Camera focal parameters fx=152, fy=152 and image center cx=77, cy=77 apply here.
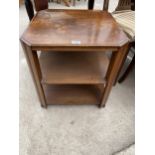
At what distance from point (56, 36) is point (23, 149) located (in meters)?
0.73

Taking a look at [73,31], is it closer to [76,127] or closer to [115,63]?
[115,63]

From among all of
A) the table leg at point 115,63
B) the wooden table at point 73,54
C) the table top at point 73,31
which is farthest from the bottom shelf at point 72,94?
the table top at point 73,31

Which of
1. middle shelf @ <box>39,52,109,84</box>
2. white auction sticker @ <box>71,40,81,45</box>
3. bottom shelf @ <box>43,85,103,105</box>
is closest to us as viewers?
white auction sticker @ <box>71,40,81,45</box>

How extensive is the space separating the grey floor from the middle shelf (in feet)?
1.10

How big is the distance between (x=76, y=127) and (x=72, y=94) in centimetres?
25

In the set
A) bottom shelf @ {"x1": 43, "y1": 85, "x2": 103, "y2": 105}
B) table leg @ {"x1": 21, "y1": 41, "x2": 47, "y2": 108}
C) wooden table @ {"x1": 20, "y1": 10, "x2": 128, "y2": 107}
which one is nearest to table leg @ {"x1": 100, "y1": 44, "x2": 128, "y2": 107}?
wooden table @ {"x1": 20, "y1": 10, "x2": 128, "y2": 107}

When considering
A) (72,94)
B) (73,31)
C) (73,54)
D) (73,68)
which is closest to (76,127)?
(72,94)

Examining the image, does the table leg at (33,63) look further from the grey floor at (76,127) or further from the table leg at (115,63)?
the table leg at (115,63)

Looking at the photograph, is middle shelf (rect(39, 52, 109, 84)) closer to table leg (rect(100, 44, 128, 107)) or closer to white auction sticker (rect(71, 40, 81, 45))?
table leg (rect(100, 44, 128, 107))

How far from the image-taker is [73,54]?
1150mm

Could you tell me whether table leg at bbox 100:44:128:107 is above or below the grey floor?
above

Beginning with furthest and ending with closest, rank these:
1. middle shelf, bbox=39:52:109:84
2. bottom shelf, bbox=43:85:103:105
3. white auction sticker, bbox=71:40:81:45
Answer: bottom shelf, bbox=43:85:103:105 < middle shelf, bbox=39:52:109:84 < white auction sticker, bbox=71:40:81:45

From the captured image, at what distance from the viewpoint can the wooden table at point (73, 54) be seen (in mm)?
743

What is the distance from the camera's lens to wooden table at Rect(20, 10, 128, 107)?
2.44ft
